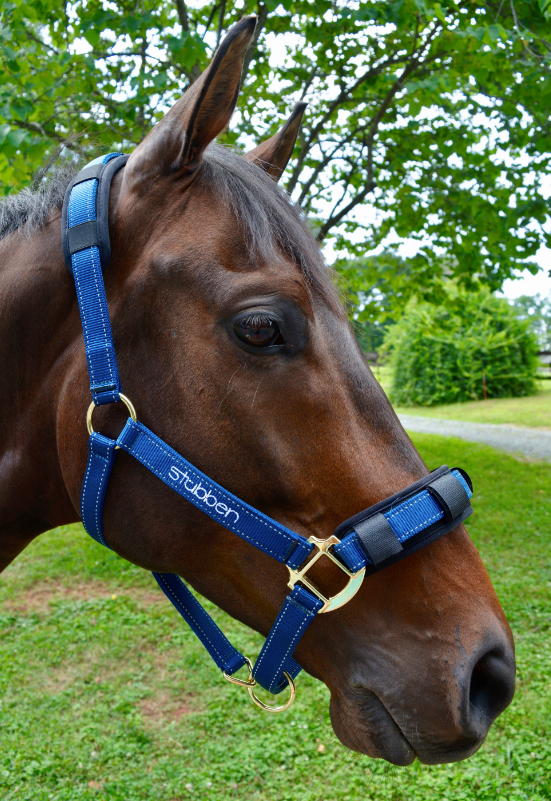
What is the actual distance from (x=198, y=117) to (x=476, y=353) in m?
22.4

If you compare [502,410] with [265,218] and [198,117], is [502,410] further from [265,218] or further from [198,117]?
[198,117]

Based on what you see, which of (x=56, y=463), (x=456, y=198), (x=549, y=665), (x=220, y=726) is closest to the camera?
(x=56, y=463)

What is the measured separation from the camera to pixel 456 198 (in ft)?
22.3

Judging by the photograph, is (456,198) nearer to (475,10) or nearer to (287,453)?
(475,10)

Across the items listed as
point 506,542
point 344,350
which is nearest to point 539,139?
point 506,542

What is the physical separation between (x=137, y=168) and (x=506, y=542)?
265 inches

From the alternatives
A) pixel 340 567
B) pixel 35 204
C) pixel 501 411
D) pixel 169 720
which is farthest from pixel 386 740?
pixel 501 411

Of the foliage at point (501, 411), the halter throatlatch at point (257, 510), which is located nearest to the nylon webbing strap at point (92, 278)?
the halter throatlatch at point (257, 510)

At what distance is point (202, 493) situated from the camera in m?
1.31

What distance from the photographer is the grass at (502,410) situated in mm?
16828

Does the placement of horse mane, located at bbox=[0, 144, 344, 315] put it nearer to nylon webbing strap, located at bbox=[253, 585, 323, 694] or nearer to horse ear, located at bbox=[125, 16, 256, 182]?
horse ear, located at bbox=[125, 16, 256, 182]

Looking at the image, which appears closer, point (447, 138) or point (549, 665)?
point (549, 665)

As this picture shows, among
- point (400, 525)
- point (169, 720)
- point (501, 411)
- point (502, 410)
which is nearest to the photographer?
point (400, 525)

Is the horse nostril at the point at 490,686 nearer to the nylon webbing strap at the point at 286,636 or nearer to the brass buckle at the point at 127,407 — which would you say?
the nylon webbing strap at the point at 286,636
